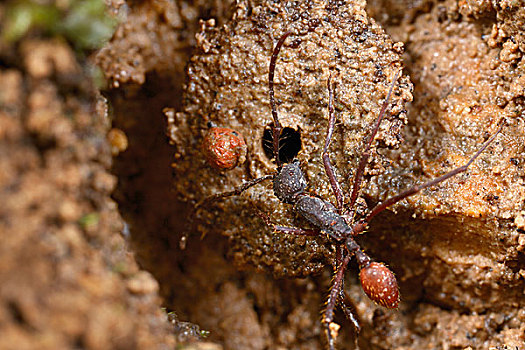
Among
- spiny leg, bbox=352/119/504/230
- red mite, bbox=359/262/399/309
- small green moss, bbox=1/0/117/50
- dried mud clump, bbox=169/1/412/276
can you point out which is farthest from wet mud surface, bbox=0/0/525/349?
small green moss, bbox=1/0/117/50

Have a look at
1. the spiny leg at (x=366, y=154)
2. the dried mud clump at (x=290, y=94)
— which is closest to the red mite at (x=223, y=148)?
the dried mud clump at (x=290, y=94)

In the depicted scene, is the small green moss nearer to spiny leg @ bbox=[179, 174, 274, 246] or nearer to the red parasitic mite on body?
the red parasitic mite on body

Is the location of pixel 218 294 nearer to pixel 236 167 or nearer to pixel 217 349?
pixel 236 167

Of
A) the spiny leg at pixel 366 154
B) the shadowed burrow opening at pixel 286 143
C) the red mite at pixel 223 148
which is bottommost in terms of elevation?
the spiny leg at pixel 366 154

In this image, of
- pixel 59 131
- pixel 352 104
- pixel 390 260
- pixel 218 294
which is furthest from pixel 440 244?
pixel 59 131

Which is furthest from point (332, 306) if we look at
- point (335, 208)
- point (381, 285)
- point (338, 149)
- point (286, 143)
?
point (286, 143)

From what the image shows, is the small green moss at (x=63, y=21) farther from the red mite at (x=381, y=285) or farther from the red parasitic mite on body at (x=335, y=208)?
the red mite at (x=381, y=285)
